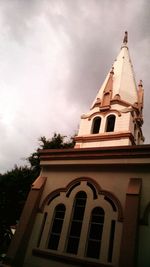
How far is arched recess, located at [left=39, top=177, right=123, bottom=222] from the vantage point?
11.5m

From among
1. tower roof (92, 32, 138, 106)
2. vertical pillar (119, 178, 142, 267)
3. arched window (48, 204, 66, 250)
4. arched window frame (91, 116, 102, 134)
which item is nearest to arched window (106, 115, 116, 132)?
arched window frame (91, 116, 102, 134)

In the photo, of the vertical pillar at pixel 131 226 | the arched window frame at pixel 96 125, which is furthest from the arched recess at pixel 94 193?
the arched window frame at pixel 96 125

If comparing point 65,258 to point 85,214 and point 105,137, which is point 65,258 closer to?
point 85,214

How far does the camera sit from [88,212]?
1212cm

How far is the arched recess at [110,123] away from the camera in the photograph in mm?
18703

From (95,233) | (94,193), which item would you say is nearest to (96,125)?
(94,193)

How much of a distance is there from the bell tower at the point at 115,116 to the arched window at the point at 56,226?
248 inches

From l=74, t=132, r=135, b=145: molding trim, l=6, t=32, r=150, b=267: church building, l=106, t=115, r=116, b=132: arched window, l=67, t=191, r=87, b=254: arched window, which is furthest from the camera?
l=106, t=115, r=116, b=132: arched window

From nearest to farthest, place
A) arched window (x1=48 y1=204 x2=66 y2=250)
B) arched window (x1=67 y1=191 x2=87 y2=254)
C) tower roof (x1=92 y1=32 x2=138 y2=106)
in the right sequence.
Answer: arched window (x1=67 y1=191 x2=87 y2=254), arched window (x1=48 y1=204 x2=66 y2=250), tower roof (x1=92 y1=32 x2=138 y2=106)

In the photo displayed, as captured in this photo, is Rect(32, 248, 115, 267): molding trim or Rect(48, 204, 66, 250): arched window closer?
Rect(32, 248, 115, 267): molding trim

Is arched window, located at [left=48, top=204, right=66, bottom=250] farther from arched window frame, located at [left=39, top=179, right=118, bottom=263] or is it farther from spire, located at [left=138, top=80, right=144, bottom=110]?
spire, located at [left=138, top=80, right=144, bottom=110]

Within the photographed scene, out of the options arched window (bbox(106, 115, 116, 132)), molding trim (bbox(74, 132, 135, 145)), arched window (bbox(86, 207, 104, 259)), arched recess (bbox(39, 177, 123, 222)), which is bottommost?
arched window (bbox(86, 207, 104, 259))

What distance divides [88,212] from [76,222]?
846mm

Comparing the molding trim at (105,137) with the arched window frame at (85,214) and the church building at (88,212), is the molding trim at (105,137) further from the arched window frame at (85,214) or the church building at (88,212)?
the arched window frame at (85,214)
